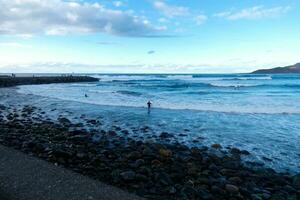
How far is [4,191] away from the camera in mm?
6121

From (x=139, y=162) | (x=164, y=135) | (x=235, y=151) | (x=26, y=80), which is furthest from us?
(x=26, y=80)

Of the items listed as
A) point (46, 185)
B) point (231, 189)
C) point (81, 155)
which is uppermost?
point (46, 185)

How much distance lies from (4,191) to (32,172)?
1.17m

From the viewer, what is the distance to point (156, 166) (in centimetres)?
859

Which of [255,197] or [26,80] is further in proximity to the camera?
[26,80]

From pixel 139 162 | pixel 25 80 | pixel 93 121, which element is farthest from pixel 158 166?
pixel 25 80

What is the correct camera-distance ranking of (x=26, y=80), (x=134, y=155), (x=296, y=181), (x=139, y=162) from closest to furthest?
(x=296, y=181)
(x=139, y=162)
(x=134, y=155)
(x=26, y=80)

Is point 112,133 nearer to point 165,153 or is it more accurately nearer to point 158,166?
point 165,153

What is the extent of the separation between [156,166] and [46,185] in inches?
122

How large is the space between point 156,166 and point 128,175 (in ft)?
3.81

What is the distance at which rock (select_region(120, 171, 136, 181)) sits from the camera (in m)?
7.54

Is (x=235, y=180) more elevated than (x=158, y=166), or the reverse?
(x=158, y=166)

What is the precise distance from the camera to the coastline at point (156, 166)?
7184 mm

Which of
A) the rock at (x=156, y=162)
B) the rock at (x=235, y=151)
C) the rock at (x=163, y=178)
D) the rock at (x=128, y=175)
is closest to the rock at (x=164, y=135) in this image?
the rock at (x=235, y=151)
